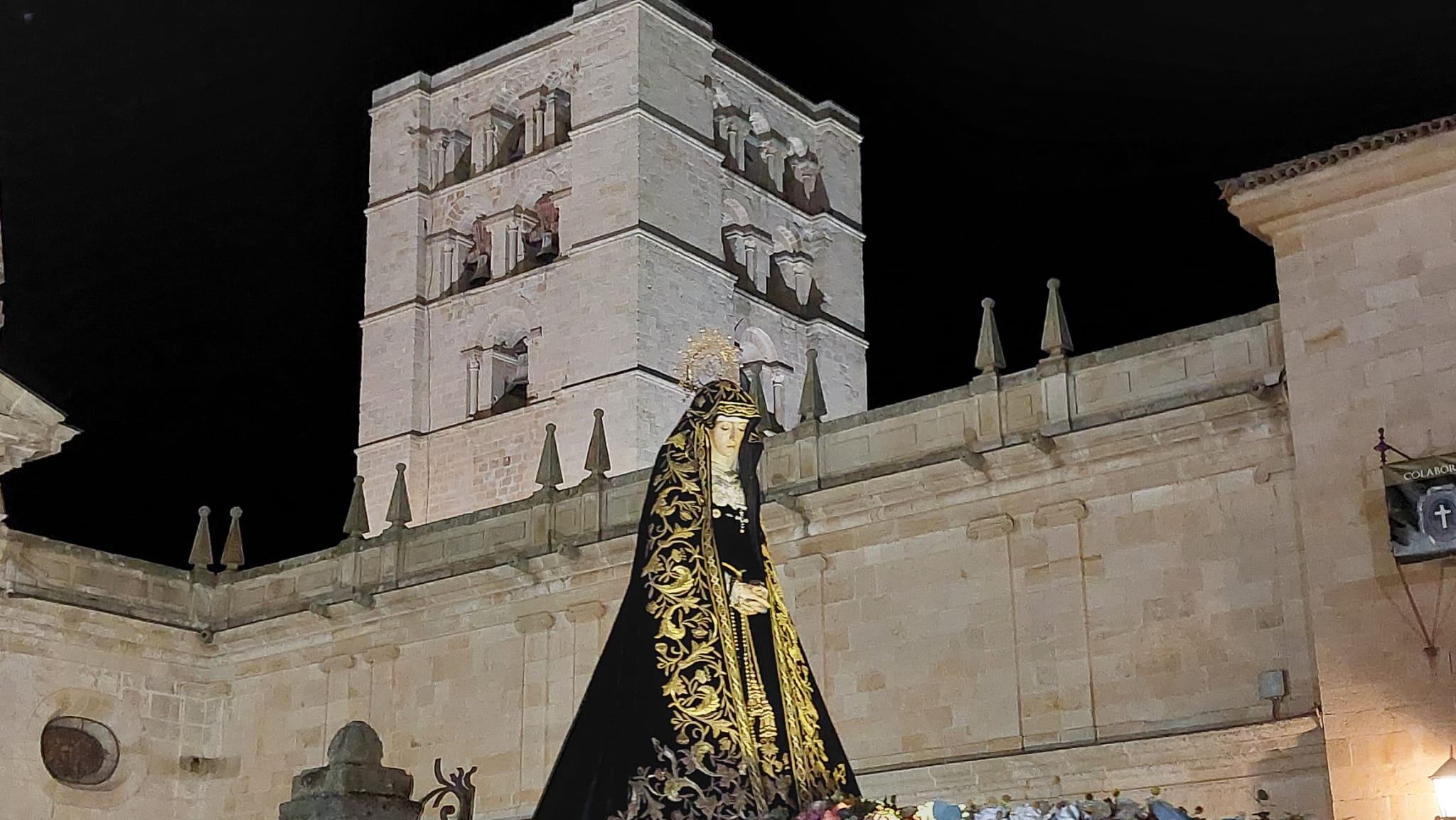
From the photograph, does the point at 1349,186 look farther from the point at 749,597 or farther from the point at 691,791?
the point at 691,791

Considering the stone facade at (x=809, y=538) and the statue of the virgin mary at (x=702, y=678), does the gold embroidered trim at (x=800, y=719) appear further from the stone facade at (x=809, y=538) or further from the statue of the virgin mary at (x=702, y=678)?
the stone facade at (x=809, y=538)

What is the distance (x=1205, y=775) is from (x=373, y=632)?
1166 cm

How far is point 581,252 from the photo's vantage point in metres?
33.2

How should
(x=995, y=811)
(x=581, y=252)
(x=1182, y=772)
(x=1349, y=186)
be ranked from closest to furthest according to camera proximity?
(x=995, y=811), (x=1349, y=186), (x=1182, y=772), (x=581, y=252)

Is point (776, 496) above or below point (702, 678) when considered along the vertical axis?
above

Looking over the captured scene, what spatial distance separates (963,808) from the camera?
848cm

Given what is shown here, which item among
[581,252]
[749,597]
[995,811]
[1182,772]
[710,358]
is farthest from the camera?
[581,252]

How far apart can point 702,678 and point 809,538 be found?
1280 cm

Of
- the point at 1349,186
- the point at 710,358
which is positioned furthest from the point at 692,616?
the point at 1349,186

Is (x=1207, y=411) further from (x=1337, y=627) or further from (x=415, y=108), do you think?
(x=415, y=108)

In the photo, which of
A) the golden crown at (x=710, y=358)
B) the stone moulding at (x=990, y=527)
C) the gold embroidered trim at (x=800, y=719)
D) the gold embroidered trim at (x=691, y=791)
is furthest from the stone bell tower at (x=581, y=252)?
the gold embroidered trim at (x=691, y=791)

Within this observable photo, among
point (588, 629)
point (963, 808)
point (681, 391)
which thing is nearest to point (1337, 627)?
point (963, 808)

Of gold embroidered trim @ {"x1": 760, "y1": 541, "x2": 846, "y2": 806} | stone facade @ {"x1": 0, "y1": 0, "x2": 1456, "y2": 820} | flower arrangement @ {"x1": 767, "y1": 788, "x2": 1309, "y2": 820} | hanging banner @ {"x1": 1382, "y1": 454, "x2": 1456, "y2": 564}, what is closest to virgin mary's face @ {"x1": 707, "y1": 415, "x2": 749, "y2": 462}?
gold embroidered trim @ {"x1": 760, "y1": 541, "x2": 846, "y2": 806}

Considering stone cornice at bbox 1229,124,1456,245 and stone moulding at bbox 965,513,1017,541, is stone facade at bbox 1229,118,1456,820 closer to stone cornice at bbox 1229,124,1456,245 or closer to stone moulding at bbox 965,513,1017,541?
stone cornice at bbox 1229,124,1456,245
